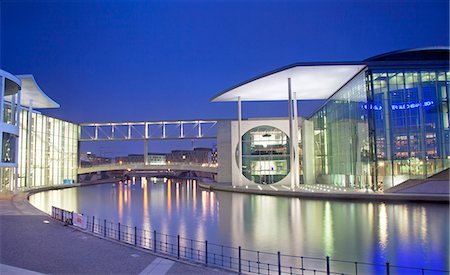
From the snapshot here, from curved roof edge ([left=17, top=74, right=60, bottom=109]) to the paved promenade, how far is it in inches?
903

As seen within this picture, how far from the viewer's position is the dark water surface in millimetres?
12875

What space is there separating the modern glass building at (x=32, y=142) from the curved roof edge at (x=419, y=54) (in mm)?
30653

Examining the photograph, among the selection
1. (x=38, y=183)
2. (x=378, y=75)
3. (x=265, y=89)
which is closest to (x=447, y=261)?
(x=378, y=75)

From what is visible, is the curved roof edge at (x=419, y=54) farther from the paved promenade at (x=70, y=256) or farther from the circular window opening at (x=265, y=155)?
the paved promenade at (x=70, y=256)

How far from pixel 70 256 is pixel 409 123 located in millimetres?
29116

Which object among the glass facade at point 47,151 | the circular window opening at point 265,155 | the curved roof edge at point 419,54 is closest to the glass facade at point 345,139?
the curved roof edge at point 419,54

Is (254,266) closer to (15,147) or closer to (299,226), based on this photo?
(299,226)

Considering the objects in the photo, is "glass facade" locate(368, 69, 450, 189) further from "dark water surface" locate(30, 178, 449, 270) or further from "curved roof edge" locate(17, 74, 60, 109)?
"curved roof edge" locate(17, 74, 60, 109)

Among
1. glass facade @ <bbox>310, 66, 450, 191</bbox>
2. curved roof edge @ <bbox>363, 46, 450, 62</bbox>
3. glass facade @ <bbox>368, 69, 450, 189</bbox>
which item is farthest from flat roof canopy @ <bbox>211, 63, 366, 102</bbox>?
glass facade @ <bbox>368, 69, 450, 189</bbox>

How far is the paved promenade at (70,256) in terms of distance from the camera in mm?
9453

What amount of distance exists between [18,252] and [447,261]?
1280 cm

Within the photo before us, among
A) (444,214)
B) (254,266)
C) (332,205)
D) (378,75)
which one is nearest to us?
(254,266)

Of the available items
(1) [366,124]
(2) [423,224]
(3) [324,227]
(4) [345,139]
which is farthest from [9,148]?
(4) [345,139]

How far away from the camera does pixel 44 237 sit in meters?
13.6
